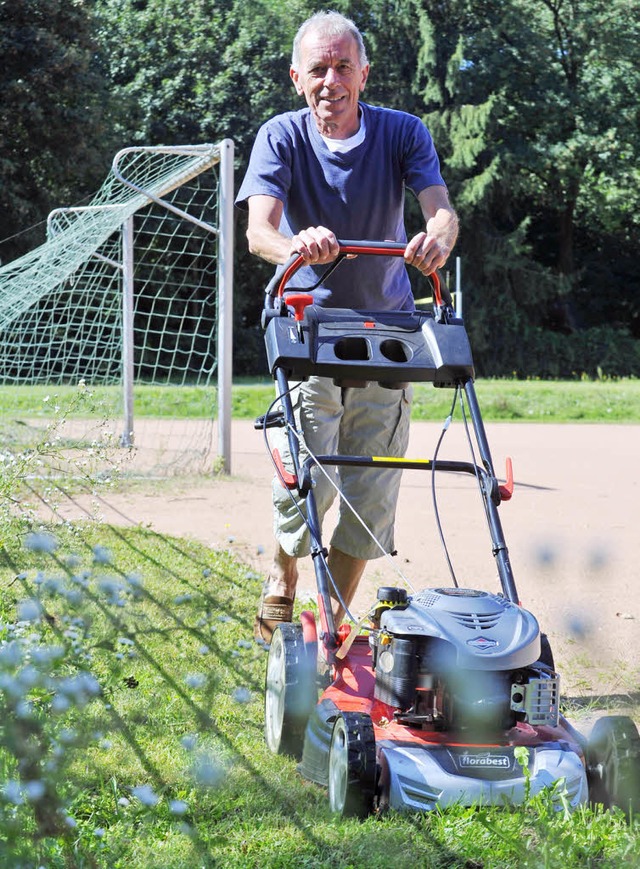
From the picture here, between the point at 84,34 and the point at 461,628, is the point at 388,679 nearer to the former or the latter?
the point at 461,628

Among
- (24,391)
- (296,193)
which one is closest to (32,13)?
(24,391)

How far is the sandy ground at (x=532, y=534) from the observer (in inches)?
165

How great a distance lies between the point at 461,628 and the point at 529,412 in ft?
39.6

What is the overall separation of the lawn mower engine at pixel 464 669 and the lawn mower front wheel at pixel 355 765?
91 millimetres

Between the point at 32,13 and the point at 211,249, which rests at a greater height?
the point at 32,13

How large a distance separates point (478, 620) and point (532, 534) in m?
3.63

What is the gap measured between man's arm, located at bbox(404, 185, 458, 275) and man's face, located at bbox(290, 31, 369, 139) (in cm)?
34

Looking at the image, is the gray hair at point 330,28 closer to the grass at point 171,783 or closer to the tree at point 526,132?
the grass at point 171,783

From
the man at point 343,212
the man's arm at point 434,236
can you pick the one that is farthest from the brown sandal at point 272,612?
the man's arm at point 434,236

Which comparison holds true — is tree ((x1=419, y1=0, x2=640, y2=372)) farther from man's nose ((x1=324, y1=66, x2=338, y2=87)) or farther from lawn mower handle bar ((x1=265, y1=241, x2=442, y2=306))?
lawn mower handle bar ((x1=265, y1=241, x2=442, y2=306))

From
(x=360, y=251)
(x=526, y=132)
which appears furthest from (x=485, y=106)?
(x=360, y=251)

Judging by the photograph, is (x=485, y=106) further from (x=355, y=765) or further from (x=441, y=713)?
(x=355, y=765)

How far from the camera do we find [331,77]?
3.29 m

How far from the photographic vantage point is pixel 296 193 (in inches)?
137
